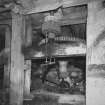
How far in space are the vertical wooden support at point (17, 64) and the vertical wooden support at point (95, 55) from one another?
1.46 metres

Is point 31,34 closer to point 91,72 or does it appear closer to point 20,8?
point 20,8

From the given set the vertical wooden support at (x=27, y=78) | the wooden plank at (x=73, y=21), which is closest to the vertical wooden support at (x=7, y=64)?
the vertical wooden support at (x=27, y=78)

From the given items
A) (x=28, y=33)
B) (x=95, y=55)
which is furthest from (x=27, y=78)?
(x=95, y=55)

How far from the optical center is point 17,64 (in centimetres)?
377

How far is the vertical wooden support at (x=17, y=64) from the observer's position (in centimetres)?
369

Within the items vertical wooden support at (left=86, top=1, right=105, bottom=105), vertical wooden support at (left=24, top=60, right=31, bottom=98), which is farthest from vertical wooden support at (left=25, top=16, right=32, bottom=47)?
vertical wooden support at (left=86, top=1, right=105, bottom=105)

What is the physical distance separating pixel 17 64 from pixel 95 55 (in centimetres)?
170

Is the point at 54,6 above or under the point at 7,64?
above

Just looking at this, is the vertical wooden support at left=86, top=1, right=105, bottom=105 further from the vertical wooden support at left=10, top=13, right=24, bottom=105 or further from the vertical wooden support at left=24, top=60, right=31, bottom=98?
the vertical wooden support at left=10, top=13, right=24, bottom=105

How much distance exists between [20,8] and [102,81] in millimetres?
2315

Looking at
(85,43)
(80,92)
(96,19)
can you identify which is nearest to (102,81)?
(80,92)

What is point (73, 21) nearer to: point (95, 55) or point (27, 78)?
point (95, 55)

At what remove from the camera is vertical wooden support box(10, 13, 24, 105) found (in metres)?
3.69

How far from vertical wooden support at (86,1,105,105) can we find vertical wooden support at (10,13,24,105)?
146cm
